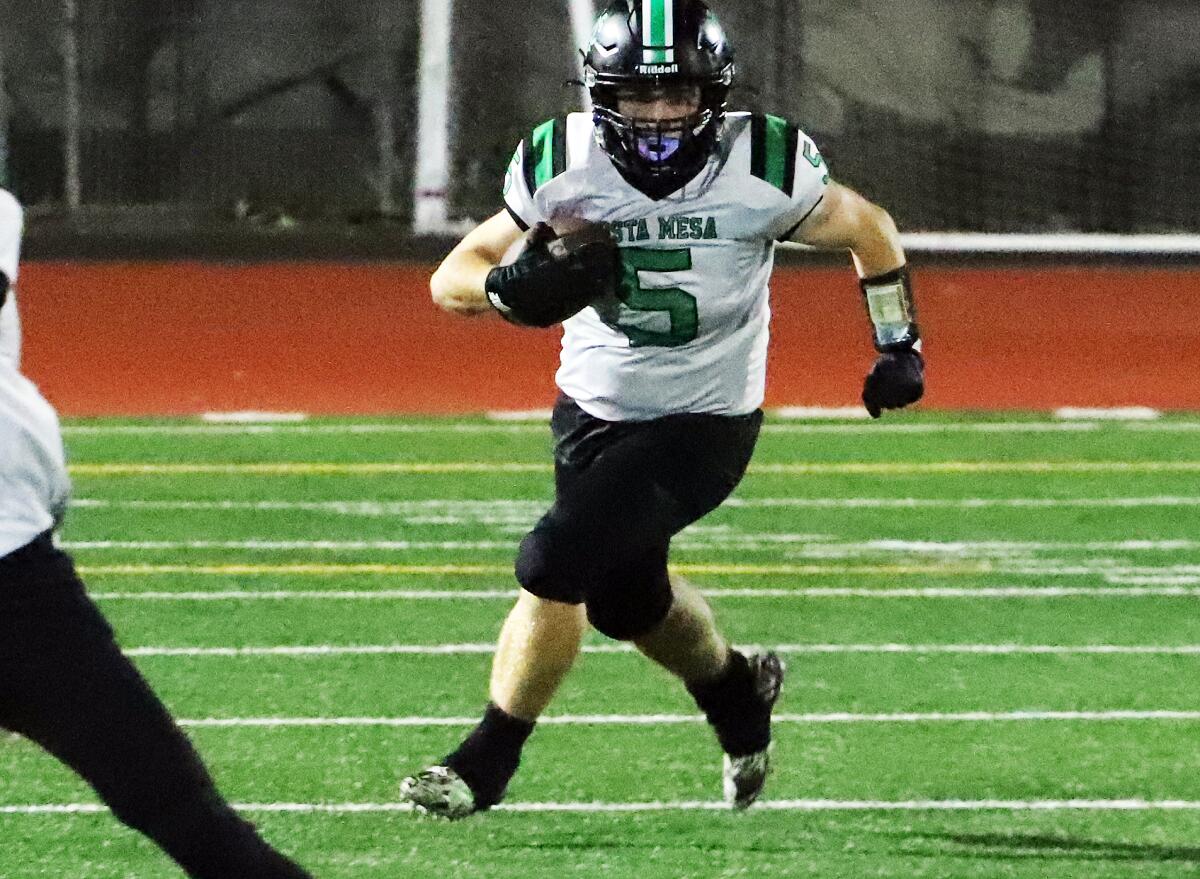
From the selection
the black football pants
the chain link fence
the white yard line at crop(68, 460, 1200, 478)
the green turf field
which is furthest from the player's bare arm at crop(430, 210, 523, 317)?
the chain link fence

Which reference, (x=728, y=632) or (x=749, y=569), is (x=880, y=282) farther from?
(x=749, y=569)

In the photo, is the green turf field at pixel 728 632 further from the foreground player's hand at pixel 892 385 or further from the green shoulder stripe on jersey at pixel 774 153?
the green shoulder stripe on jersey at pixel 774 153

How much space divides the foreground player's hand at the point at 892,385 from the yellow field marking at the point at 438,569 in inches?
112

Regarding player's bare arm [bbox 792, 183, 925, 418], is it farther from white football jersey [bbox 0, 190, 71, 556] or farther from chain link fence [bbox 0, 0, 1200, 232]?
chain link fence [bbox 0, 0, 1200, 232]

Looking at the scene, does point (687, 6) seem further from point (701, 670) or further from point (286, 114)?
point (286, 114)

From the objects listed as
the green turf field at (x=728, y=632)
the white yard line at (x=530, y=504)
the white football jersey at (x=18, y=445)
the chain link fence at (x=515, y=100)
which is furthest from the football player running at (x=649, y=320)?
the chain link fence at (x=515, y=100)

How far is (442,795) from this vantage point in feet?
14.2

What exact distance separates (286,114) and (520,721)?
11243mm

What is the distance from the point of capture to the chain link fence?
554 inches

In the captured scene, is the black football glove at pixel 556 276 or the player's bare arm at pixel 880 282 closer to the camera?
the black football glove at pixel 556 276

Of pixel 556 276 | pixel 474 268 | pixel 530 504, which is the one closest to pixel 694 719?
pixel 474 268

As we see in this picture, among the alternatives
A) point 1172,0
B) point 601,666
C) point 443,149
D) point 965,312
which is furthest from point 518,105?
point 601,666

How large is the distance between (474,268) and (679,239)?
384mm

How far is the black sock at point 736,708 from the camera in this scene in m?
4.61
